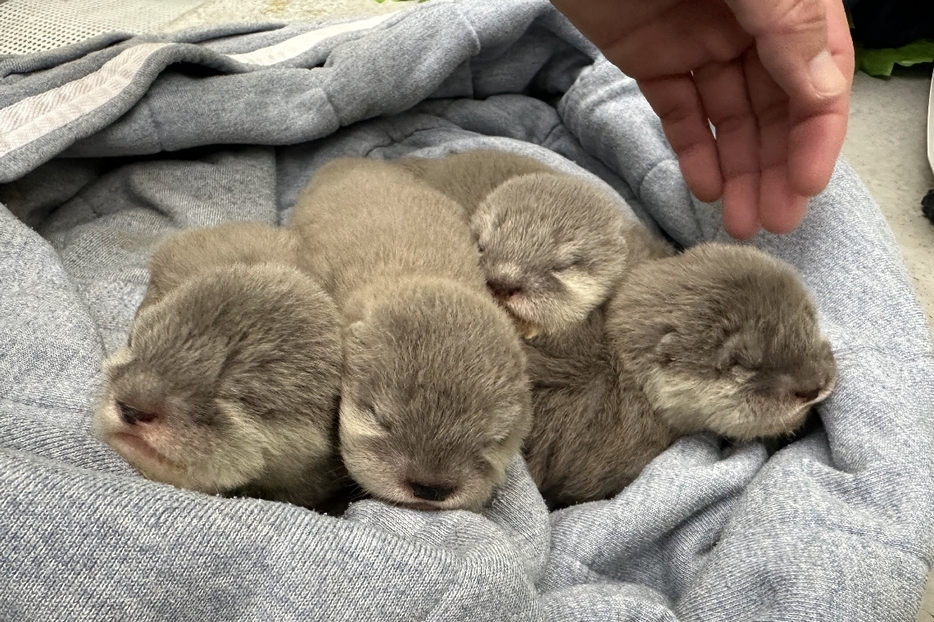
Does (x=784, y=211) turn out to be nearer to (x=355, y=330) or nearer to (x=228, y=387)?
(x=355, y=330)

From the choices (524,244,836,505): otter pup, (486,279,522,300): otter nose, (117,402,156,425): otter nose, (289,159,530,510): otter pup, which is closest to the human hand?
(524,244,836,505): otter pup

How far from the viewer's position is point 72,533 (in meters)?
0.83

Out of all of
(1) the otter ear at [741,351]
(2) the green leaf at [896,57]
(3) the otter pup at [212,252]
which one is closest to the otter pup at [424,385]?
(3) the otter pup at [212,252]

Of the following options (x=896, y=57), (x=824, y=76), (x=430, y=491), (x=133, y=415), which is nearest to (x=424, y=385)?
(x=430, y=491)

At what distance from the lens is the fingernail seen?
126cm

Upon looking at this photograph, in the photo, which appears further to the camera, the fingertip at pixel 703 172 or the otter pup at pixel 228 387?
the fingertip at pixel 703 172

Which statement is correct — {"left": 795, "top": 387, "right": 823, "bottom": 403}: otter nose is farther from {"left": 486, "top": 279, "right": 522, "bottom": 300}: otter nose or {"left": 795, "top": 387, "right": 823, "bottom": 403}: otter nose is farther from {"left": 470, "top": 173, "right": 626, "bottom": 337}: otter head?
{"left": 486, "top": 279, "right": 522, "bottom": 300}: otter nose

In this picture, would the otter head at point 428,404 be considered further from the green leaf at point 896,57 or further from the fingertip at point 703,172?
the green leaf at point 896,57

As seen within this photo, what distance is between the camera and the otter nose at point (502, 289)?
1.50 metres

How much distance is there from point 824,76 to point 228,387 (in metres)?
1.15

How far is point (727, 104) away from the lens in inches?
66.4

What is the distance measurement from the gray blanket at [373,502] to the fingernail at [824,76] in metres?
0.41

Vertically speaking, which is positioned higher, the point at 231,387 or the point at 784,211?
the point at 231,387

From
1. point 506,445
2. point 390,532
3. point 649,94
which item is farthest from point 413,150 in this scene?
point 390,532
